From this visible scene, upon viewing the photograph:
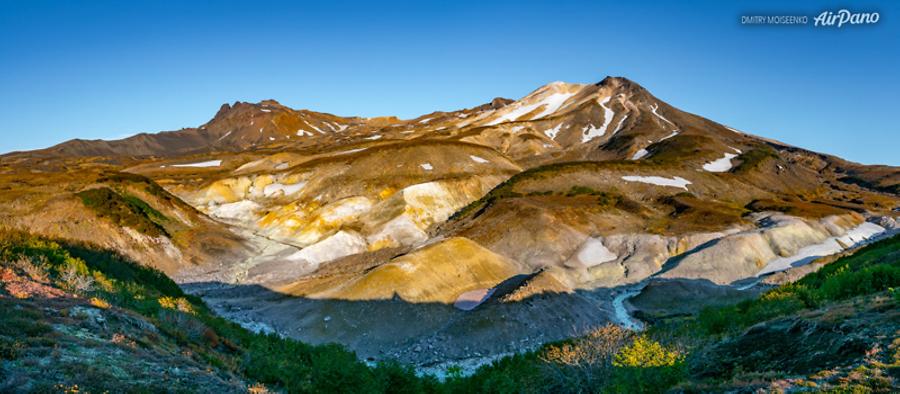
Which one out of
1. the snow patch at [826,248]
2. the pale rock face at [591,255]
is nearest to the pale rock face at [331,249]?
the pale rock face at [591,255]

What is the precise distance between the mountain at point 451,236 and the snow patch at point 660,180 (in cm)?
67

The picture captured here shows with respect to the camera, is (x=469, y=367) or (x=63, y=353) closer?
(x=63, y=353)

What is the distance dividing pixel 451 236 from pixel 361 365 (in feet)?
176

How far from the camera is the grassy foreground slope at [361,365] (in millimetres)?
12883

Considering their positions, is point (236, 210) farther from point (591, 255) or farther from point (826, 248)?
point (826, 248)

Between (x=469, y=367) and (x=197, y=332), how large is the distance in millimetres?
23219

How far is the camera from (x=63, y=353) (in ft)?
45.2

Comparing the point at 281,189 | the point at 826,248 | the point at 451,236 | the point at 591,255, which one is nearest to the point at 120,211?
the point at 281,189

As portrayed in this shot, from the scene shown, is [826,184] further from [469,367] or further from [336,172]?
[469,367]

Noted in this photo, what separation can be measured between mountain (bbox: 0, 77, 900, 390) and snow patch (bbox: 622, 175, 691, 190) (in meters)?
0.67

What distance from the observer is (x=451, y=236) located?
3059 inches

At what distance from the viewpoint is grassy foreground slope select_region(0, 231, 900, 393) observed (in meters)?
12.9

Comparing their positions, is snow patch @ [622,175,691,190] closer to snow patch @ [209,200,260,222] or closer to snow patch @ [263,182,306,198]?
snow patch @ [263,182,306,198]

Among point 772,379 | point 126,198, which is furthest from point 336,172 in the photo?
point 772,379
